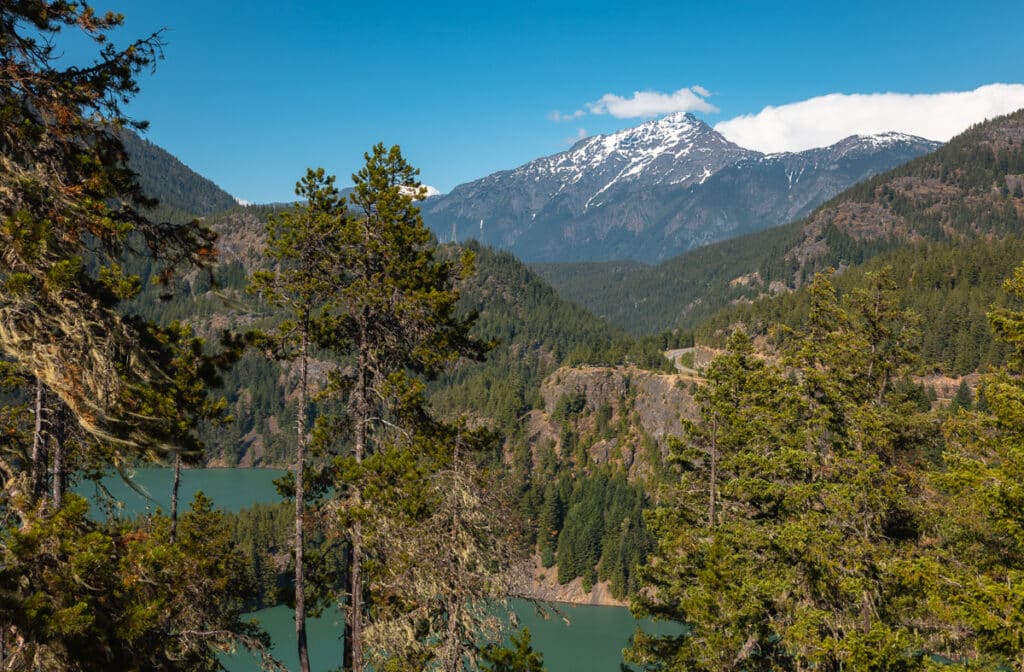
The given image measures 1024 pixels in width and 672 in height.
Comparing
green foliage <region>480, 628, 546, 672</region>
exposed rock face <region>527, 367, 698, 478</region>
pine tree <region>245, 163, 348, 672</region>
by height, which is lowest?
exposed rock face <region>527, 367, 698, 478</region>

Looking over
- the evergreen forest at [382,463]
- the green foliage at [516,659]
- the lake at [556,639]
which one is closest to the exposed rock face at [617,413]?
the lake at [556,639]

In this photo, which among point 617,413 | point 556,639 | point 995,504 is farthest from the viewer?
point 617,413

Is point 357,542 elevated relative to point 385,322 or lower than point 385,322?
lower

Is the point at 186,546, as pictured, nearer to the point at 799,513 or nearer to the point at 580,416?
the point at 799,513

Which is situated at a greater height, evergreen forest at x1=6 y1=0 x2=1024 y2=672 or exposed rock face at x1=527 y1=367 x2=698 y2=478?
evergreen forest at x1=6 y1=0 x2=1024 y2=672

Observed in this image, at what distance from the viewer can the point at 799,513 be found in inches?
783

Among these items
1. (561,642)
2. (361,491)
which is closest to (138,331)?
(361,491)

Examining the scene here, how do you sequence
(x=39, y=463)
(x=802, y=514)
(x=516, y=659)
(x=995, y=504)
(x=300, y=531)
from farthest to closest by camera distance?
(x=802, y=514) < (x=300, y=531) < (x=516, y=659) < (x=995, y=504) < (x=39, y=463)

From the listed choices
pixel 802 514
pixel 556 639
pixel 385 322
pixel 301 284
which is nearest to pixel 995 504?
pixel 802 514

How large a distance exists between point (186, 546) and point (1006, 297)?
156100 millimetres

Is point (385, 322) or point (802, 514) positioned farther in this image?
point (802, 514)

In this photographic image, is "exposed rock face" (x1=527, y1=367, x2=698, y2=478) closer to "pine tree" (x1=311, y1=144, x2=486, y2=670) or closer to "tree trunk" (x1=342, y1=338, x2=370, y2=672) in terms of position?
"pine tree" (x1=311, y1=144, x2=486, y2=670)

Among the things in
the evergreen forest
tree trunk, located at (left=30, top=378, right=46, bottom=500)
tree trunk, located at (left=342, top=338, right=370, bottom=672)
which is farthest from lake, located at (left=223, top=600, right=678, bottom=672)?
tree trunk, located at (left=30, top=378, right=46, bottom=500)

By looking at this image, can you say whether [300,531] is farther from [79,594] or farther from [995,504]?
[995,504]
